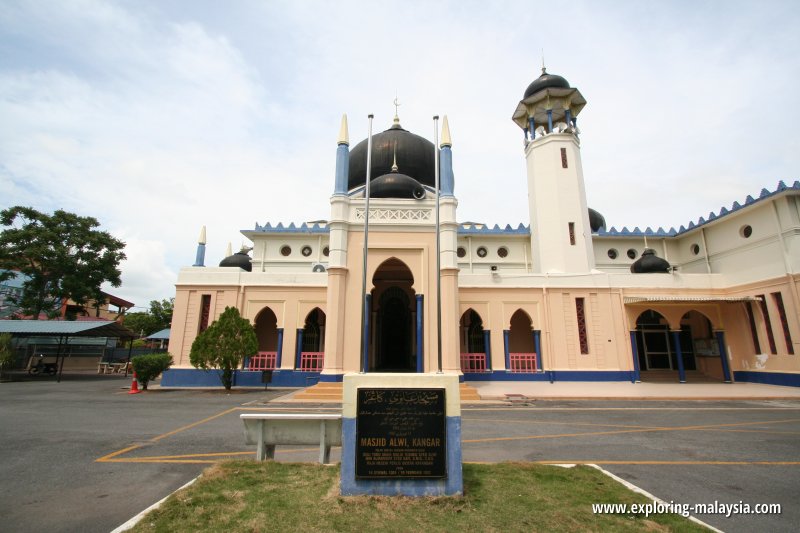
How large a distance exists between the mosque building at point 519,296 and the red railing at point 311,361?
0.07m

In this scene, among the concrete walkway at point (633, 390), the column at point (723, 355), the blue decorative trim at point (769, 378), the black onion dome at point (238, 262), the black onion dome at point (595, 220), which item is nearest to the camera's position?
the concrete walkway at point (633, 390)

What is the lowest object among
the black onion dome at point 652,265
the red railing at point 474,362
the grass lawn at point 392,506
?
the grass lawn at point 392,506

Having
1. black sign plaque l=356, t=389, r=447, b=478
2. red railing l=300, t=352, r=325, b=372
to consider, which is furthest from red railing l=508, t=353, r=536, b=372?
black sign plaque l=356, t=389, r=447, b=478

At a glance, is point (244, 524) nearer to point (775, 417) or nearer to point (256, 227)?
point (775, 417)

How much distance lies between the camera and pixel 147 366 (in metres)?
16.8

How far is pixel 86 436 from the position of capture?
26.9 ft

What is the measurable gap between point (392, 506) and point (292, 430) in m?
2.13

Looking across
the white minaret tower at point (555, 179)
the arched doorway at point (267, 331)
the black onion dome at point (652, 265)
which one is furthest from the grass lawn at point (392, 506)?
the black onion dome at point (652, 265)

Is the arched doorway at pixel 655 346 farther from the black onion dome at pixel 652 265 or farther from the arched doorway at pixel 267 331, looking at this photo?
the arched doorway at pixel 267 331

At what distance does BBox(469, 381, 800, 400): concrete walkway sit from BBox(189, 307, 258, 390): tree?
33.6ft

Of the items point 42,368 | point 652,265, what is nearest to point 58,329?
point 42,368

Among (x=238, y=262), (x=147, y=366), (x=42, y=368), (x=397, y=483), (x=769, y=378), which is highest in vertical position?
(x=238, y=262)

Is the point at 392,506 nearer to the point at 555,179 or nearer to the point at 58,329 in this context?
the point at 555,179

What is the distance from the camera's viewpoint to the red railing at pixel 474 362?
20047mm
